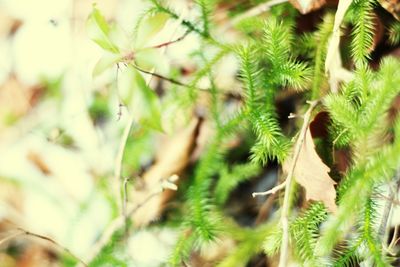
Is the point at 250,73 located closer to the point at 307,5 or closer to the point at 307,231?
the point at 307,5

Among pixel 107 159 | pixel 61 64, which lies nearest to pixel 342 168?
pixel 107 159

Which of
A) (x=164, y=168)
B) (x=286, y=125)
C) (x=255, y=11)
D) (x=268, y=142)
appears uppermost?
(x=255, y=11)

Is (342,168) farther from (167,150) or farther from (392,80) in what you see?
(167,150)

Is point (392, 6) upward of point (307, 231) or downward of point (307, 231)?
upward

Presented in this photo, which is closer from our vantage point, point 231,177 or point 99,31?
point 99,31

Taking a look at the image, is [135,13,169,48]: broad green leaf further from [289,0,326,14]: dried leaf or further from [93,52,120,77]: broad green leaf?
[289,0,326,14]: dried leaf

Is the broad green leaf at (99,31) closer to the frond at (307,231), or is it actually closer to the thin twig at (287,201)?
the thin twig at (287,201)

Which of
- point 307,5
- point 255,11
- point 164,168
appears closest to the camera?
point 307,5

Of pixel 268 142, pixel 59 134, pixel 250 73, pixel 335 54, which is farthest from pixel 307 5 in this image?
pixel 59 134
